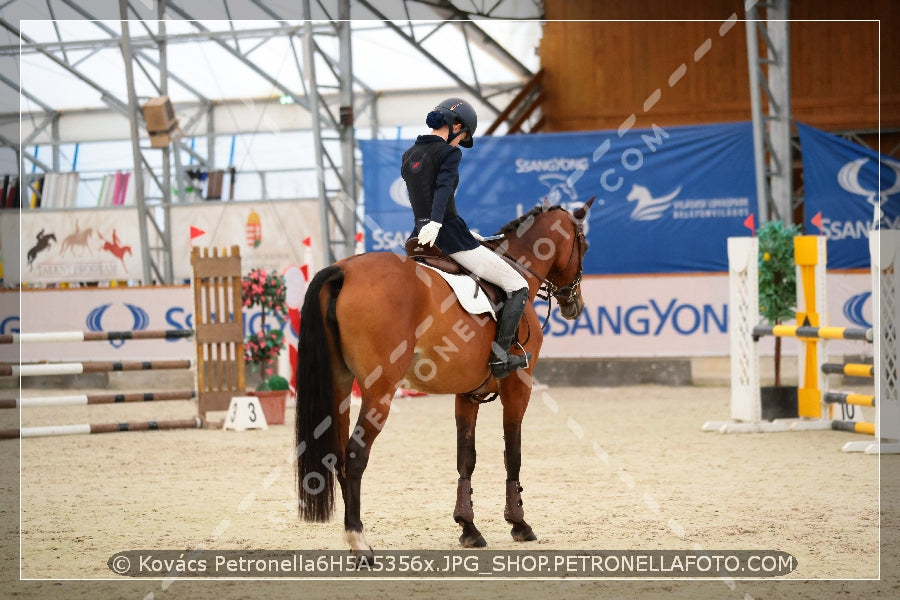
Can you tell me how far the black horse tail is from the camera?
465cm

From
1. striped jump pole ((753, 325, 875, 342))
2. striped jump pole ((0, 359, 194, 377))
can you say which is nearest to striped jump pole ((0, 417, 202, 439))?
striped jump pole ((0, 359, 194, 377))

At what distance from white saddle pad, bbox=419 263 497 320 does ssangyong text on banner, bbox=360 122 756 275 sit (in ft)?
34.1

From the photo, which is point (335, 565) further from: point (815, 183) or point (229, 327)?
point (815, 183)

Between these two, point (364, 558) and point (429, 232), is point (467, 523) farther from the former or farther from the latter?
point (429, 232)

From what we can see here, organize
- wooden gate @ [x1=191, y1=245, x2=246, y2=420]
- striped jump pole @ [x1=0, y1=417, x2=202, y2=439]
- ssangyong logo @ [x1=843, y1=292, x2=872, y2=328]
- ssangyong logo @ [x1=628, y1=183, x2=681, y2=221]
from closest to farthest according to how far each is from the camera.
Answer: striped jump pole @ [x1=0, y1=417, x2=202, y2=439] < wooden gate @ [x1=191, y1=245, x2=246, y2=420] < ssangyong logo @ [x1=843, y1=292, x2=872, y2=328] < ssangyong logo @ [x1=628, y1=183, x2=681, y2=221]

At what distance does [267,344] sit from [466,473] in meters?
6.13

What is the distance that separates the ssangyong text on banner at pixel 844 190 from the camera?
14828 millimetres

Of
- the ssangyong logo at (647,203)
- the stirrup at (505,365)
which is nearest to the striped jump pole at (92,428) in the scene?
the stirrup at (505,365)

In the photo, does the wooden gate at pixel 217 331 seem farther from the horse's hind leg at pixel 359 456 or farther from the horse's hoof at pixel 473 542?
the horse's hind leg at pixel 359 456

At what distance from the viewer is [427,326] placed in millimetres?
4926

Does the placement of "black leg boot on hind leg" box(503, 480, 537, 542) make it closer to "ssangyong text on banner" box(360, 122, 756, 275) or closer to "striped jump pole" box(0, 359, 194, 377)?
"striped jump pole" box(0, 359, 194, 377)

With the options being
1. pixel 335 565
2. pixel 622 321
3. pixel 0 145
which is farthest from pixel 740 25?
pixel 335 565

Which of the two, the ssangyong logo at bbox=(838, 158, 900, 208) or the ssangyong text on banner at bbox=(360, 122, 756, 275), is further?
the ssangyong text on banner at bbox=(360, 122, 756, 275)
